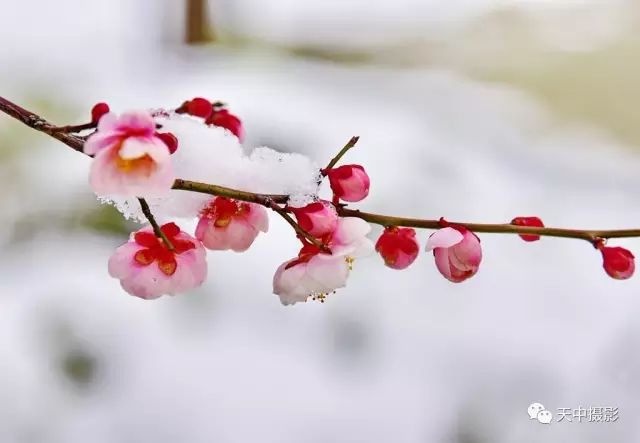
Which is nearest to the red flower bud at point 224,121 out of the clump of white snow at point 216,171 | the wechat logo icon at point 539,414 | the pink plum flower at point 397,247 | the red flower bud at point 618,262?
the clump of white snow at point 216,171

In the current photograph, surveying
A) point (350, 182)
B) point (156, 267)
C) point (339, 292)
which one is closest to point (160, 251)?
point (156, 267)

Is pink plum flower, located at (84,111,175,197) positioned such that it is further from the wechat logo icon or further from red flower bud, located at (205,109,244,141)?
the wechat logo icon

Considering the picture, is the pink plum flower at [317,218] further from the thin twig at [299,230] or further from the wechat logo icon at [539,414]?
the wechat logo icon at [539,414]

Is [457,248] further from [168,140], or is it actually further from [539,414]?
[539,414]

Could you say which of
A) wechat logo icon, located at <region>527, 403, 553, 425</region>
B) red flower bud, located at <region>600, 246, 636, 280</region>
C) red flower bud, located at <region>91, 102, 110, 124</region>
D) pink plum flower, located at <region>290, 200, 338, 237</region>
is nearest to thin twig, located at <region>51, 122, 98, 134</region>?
red flower bud, located at <region>91, 102, 110, 124</region>

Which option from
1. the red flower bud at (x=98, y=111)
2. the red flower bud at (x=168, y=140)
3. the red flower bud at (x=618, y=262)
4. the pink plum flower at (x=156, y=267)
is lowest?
the pink plum flower at (x=156, y=267)

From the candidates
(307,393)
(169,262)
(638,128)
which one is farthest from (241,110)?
(169,262)
